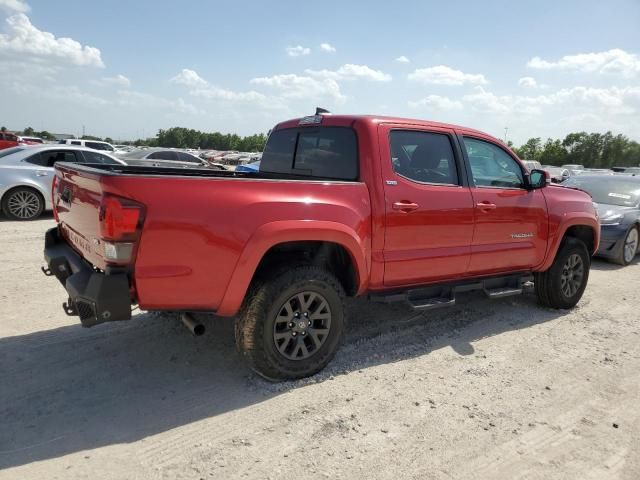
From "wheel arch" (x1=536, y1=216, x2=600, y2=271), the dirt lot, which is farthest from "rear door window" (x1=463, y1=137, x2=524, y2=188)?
the dirt lot

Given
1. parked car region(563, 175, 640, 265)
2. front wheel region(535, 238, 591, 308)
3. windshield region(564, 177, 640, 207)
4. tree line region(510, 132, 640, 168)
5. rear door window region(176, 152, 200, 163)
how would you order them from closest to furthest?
front wheel region(535, 238, 591, 308) → parked car region(563, 175, 640, 265) → windshield region(564, 177, 640, 207) → rear door window region(176, 152, 200, 163) → tree line region(510, 132, 640, 168)

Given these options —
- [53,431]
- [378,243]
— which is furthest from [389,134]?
[53,431]

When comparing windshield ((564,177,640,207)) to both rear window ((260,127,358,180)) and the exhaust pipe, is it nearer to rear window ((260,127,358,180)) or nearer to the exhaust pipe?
rear window ((260,127,358,180))

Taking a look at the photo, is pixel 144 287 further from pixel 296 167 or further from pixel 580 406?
pixel 580 406

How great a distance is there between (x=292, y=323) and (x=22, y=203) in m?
8.27

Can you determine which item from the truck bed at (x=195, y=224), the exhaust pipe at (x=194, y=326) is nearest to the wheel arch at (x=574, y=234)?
the truck bed at (x=195, y=224)

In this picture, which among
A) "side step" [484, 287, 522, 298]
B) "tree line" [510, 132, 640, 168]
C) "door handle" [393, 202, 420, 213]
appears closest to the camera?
Answer: "door handle" [393, 202, 420, 213]

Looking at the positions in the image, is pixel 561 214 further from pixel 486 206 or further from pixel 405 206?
pixel 405 206

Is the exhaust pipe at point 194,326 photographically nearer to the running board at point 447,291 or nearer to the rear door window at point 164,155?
the running board at point 447,291

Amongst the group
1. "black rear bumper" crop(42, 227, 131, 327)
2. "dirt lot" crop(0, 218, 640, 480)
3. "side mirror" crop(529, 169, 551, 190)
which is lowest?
"dirt lot" crop(0, 218, 640, 480)

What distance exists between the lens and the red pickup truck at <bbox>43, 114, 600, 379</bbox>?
2811 millimetres

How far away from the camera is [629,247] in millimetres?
8477

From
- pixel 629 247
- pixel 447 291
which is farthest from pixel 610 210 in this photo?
pixel 447 291

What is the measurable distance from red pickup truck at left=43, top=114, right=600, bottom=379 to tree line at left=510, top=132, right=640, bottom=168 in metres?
69.2
